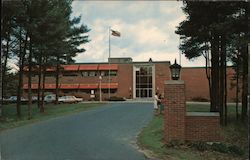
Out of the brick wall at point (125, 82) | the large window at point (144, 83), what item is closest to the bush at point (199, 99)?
the large window at point (144, 83)

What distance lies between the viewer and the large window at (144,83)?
88.2 m

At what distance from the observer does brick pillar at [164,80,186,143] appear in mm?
16500

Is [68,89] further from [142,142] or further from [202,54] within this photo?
[142,142]

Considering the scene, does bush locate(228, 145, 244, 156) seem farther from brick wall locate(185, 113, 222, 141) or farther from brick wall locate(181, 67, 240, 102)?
brick wall locate(181, 67, 240, 102)

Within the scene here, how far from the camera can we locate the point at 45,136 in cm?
1827

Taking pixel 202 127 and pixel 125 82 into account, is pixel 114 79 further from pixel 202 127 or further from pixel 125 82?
pixel 202 127

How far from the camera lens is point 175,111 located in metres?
16.5

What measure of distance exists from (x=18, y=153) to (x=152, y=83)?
7470cm

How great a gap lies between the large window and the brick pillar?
2812 inches

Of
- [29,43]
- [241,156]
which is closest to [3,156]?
[241,156]

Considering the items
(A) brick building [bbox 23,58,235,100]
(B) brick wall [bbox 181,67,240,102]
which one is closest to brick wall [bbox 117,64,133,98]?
(A) brick building [bbox 23,58,235,100]

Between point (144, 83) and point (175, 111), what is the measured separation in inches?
2819

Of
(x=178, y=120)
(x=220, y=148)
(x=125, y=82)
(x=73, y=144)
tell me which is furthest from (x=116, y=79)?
(x=220, y=148)

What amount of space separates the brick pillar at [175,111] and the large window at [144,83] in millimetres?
71416
